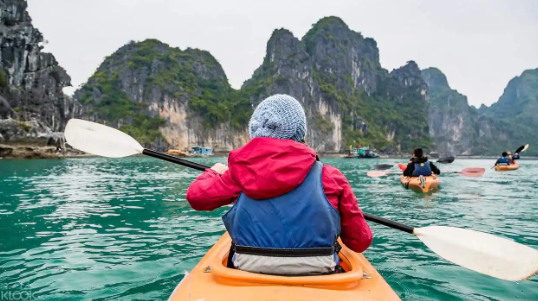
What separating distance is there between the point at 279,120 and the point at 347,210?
0.68 metres

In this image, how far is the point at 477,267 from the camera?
9.33ft

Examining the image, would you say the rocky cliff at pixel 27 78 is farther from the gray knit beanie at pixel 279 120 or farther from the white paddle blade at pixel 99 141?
the gray knit beanie at pixel 279 120

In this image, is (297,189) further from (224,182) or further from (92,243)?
(92,243)

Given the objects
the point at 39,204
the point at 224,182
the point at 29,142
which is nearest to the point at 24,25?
the point at 29,142

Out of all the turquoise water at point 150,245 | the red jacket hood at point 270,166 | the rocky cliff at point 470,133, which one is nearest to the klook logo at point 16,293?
the turquoise water at point 150,245

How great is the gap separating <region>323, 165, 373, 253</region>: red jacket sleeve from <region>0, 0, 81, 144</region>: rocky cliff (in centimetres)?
4585

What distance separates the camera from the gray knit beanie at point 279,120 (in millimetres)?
1956

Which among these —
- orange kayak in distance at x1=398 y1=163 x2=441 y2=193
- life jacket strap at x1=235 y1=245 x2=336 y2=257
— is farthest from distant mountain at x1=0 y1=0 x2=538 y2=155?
life jacket strap at x1=235 y1=245 x2=336 y2=257

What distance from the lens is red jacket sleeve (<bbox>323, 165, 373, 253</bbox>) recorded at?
6.13ft

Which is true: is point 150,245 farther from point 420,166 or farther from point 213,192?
point 420,166

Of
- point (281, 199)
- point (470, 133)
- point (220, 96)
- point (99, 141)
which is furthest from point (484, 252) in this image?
point (470, 133)

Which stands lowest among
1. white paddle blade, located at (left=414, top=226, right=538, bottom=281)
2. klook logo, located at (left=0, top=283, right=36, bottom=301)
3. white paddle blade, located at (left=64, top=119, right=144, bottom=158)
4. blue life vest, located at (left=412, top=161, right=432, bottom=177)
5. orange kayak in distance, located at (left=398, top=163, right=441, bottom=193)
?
klook logo, located at (left=0, top=283, right=36, bottom=301)

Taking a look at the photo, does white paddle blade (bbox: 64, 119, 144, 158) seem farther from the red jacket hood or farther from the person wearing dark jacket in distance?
the person wearing dark jacket in distance

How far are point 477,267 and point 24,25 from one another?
59277mm
